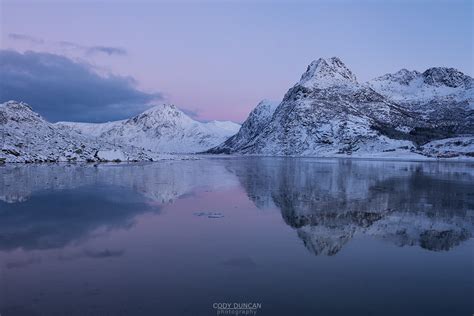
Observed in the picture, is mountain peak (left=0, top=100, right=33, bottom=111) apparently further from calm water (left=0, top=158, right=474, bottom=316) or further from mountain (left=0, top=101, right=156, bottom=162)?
calm water (left=0, top=158, right=474, bottom=316)

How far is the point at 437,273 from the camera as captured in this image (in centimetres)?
1091

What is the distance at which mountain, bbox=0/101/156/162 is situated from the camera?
68875mm

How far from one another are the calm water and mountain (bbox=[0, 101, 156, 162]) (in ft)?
166

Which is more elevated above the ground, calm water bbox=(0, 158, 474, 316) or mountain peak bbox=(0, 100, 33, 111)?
mountain peak bbox=(0, 100, 33, 111)

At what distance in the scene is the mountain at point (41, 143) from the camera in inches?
2712

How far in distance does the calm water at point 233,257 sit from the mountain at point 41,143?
1995 inches

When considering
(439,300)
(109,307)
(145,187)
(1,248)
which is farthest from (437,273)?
(145,187)

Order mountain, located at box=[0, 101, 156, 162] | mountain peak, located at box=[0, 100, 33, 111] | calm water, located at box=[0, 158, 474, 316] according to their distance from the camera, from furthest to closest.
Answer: mountain peak, located at box=[0, 100, 33, 111] → mountain, located at box=[0, 101, 156, 162] → calm water, located at box=[0, 158, 474, 316]

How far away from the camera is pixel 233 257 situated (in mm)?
12188

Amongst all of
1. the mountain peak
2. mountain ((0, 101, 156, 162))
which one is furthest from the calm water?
the mountain peak

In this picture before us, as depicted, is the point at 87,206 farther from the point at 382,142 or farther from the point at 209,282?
the point at 382,142

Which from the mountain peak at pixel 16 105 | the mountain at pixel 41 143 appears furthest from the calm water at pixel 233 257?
the mountain peak at pixel 16 105

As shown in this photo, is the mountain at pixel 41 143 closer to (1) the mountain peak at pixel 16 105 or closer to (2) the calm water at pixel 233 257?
(1) the mountain peak at pixel 16 105

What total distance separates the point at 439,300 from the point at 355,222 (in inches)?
352
